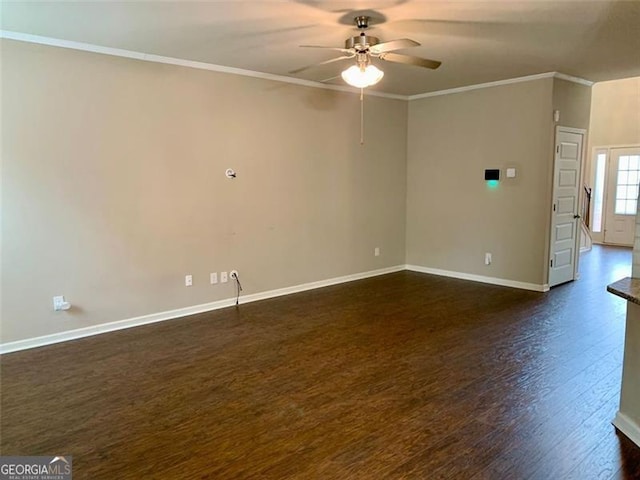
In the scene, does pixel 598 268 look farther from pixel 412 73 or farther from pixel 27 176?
pixel 27 176

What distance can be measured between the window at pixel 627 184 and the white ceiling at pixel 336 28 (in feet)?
16.1

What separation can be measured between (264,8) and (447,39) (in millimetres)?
1676

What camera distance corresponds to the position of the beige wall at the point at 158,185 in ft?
12.4

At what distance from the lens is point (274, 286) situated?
5531 mm

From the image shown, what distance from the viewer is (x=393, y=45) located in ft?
10.3

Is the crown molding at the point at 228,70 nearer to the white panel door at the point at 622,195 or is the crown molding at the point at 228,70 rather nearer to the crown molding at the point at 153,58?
the crown molding at the point at 153,58

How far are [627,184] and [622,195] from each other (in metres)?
0.23

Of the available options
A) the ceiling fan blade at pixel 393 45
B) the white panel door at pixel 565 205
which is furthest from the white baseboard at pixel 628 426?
the white panel door at pixel 565 205

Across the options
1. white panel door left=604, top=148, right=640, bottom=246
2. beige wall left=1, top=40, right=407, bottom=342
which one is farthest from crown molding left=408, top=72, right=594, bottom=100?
white panel door left=604, top=148, right=640, bottom=246

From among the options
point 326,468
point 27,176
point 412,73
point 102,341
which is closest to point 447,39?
point 412,73

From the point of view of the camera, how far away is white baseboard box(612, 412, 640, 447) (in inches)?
95.2

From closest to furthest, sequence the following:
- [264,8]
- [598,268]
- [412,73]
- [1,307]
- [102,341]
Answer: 1. [264,8]
2. [1,307]
3. [102,341]
4. [412,73]
5. [598,268]
